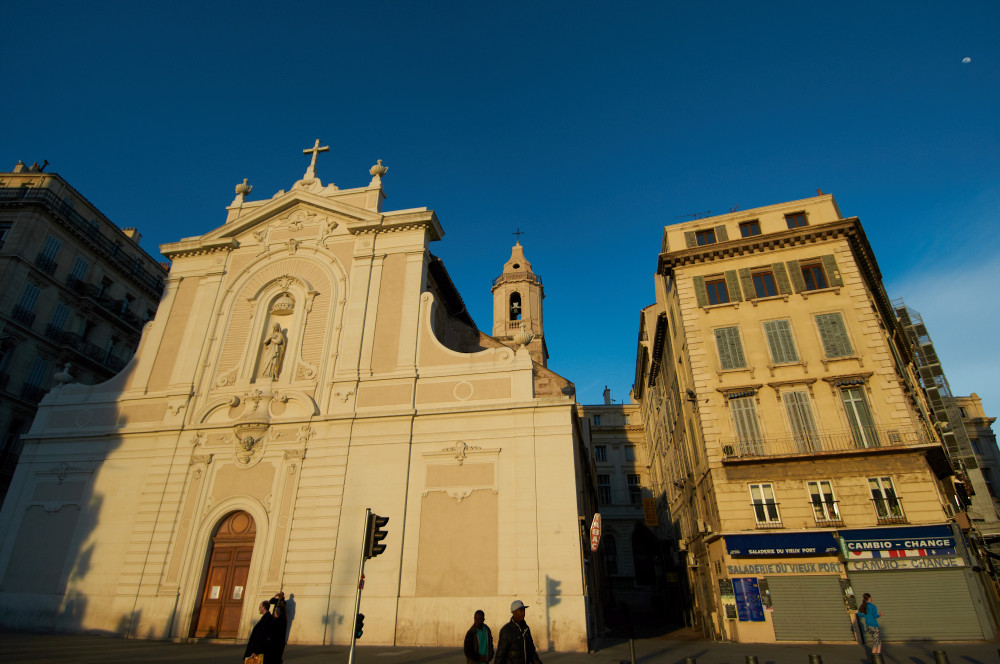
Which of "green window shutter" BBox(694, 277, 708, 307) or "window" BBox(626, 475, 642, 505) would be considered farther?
"window" BBox(626, 475, 642, 505)

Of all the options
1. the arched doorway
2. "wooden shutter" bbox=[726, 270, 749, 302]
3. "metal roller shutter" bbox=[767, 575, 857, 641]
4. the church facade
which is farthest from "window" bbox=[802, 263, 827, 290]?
the arched doorway

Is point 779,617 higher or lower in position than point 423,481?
lower

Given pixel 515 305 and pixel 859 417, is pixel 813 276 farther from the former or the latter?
pixel 515 305

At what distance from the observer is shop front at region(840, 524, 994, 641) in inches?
625

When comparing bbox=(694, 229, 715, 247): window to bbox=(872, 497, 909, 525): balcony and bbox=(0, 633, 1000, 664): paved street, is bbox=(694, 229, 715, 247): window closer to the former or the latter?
bbox=(872, 497, 909, 525): balcony

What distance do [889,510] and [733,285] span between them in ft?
30.4

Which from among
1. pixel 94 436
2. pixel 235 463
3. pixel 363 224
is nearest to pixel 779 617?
pixel 235 463

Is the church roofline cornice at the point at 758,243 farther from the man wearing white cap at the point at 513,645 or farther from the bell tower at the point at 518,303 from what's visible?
the man wearing white cap at the point at 513,645

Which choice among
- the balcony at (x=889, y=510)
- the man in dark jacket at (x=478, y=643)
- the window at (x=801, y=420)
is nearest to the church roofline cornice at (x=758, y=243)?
the window at (x=801, y=420)

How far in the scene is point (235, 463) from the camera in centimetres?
1814

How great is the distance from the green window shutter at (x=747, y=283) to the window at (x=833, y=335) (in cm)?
239

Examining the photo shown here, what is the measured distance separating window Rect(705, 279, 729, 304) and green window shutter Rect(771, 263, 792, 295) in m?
1.84

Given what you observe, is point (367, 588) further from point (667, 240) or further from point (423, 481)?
point (667, 240)

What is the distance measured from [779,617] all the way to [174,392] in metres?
21.4
